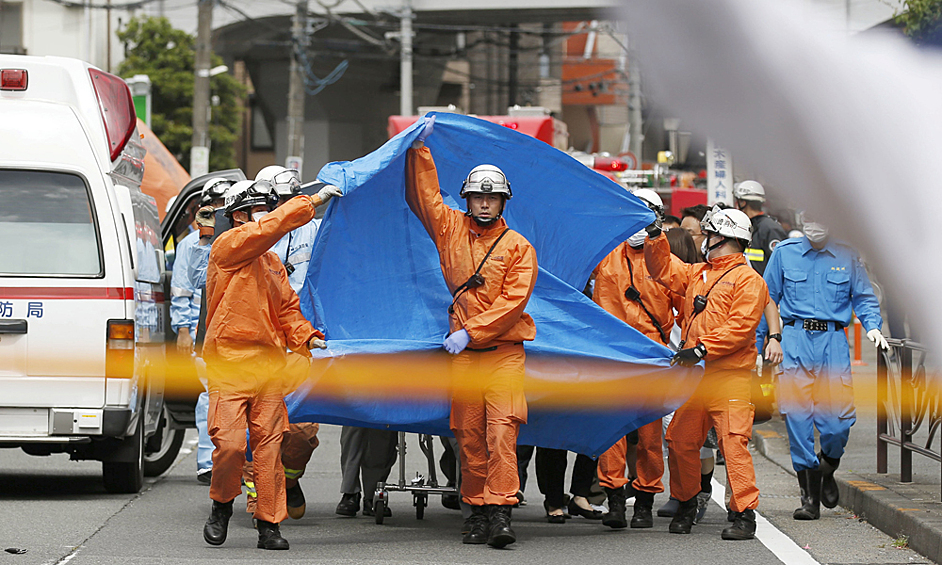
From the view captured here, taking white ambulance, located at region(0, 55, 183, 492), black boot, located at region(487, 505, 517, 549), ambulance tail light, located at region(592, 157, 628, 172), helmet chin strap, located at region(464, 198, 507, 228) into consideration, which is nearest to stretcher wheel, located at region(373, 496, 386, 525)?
black boot, located at region(487, 505, 517, 549)

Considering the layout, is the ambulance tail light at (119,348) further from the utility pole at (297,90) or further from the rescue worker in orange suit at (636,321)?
the utility pole at (297,90)

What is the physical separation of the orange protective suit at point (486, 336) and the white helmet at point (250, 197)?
33.8 inches

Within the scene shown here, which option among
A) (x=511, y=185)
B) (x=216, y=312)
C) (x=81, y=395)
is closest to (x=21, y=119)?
(x=81, y=395)

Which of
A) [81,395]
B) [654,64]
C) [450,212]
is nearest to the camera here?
[654,64]

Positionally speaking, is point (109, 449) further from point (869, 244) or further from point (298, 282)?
point (869, 244)

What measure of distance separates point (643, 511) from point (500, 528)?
140 cm

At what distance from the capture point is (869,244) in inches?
148

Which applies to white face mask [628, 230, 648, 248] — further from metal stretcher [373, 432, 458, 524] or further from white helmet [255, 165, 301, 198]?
white helmet [255, 165, 301, 198]

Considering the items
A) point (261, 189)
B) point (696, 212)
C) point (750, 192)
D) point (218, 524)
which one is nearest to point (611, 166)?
point (696, 212)

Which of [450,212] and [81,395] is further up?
[450,212]

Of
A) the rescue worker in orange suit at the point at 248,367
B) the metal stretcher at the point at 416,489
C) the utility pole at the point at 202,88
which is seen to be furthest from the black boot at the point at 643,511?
the utility pole at the point at 202,88

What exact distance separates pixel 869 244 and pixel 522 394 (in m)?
4.10

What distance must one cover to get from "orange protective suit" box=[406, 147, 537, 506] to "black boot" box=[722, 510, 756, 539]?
1308 mm

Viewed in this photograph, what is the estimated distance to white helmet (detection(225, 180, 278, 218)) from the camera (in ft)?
24.7
